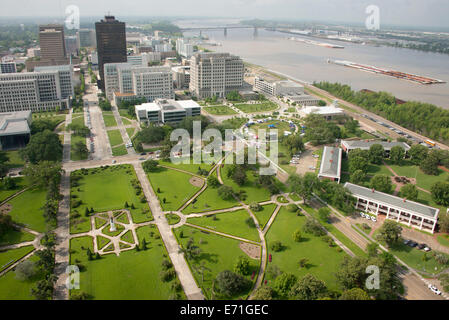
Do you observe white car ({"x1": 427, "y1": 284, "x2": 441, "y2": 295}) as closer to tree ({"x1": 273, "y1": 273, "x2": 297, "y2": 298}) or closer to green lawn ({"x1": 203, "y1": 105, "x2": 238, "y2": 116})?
tree ({"x1": 273, "y1": 273, "x2": 297, "y2": 298})

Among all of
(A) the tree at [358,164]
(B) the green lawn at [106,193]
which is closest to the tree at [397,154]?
(A) the tree at [358,164]

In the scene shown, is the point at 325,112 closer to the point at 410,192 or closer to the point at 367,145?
the point at 367,145

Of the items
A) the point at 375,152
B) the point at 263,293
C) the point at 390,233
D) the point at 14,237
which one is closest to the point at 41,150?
the point at 14,237

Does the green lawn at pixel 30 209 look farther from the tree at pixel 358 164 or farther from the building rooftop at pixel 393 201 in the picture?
the tree at pixel 358 164

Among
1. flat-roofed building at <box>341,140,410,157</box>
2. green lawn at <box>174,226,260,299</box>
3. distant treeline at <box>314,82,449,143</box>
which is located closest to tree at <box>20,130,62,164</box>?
green lawn at <box>174,226,260,299</box>

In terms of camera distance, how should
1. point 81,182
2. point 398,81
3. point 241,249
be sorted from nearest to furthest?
1. point 241,249
2. point 81,182
3. point 398,81

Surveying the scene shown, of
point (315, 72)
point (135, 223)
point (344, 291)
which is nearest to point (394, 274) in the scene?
point (344, 291)
